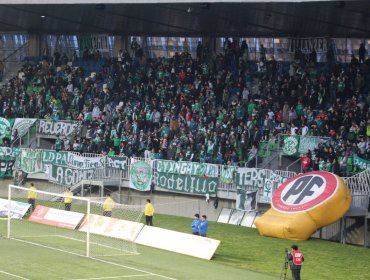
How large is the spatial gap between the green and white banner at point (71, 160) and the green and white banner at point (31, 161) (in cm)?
37

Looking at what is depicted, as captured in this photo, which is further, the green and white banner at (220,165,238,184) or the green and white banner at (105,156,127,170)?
the green and white banner at (105,156,127,170)

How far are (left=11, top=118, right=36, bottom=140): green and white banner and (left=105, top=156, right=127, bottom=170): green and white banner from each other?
8.61 metres

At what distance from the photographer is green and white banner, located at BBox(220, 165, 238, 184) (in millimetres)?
42938

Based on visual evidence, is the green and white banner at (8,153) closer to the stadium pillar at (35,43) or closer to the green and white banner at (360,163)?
the stadium pillar at (35,43)

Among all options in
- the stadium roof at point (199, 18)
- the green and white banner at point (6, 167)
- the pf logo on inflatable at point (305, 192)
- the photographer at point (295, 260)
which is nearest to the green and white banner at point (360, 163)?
the pf logo on inflatable at point (305, 192)

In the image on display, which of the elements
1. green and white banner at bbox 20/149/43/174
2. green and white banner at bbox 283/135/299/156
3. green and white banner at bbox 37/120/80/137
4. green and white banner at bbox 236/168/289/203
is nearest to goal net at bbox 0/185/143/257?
green and white banner at bbox 236/168/289/203

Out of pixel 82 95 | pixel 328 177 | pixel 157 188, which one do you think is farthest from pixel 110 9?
pixel 328 177

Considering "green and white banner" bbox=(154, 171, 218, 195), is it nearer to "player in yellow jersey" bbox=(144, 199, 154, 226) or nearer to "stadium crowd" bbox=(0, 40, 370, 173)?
"stadium crowd" bbox=(0, 40, 370, 173)

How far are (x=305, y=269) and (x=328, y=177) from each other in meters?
6.74

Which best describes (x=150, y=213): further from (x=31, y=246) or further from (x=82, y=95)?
(x=82, y=95)

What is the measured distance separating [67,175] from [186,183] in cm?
700

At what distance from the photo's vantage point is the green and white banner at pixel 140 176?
4619 cm

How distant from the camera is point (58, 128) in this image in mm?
54375

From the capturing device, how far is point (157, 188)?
46125 mm
